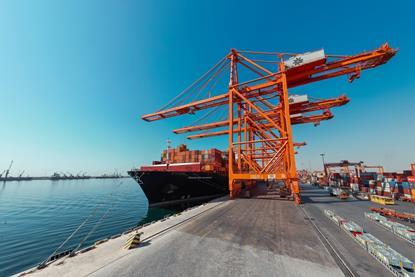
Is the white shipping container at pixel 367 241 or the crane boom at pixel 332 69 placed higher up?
the crane boom at pixel 332 69

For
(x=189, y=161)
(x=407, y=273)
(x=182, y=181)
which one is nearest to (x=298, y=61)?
(x=407, y=273)

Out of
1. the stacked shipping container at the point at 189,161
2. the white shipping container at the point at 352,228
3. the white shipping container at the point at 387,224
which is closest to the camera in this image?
the white shipping container at the point at 352,228

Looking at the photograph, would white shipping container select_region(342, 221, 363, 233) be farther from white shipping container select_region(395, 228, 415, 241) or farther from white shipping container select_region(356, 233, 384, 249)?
white shipping container select_region(395, 228, 415, 241)

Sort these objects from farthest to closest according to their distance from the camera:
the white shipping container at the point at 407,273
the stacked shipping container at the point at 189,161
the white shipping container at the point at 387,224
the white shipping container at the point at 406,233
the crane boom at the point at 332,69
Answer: the stacked shipping container at the point at 189,161, the crane boom at the point at 332,69, the white shipping container at the point at 387,224, the white shipping container at the point at 406,233, the white shipping container at the point at 407,273

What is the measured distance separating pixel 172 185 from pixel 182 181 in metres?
1.34

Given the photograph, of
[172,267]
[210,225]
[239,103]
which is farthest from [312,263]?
[239,103]

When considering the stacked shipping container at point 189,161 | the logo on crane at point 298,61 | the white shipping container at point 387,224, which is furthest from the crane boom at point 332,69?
the white shipping container at point 387,224

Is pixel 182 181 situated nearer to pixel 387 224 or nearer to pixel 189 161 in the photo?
pixel 189 161

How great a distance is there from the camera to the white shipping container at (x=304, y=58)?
46.9 feet

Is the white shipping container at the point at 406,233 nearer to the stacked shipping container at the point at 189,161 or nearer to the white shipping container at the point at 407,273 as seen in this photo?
the white shipping container at the point at 407,273

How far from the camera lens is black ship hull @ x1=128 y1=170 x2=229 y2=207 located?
57.4 feet

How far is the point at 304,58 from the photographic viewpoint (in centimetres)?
1507

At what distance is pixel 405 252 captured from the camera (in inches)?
180

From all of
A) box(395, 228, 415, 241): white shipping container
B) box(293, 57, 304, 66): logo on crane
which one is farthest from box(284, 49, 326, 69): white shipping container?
box(395, 228, 415, 241): white shipping container
